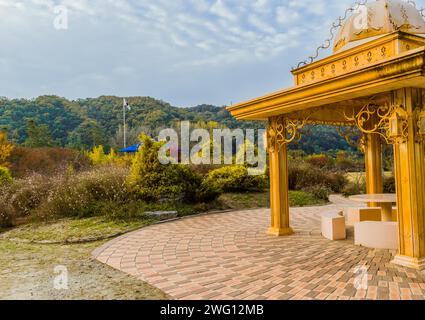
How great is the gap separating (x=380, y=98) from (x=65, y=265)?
540cm

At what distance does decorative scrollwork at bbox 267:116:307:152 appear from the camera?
5406 mm

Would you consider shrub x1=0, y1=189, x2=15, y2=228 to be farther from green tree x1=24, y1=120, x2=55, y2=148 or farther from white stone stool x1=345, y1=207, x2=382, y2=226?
green tree x1=24, y1=120, x2=55, y2=148

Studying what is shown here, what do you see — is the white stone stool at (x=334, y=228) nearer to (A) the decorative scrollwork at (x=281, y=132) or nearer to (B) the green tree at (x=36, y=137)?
(A) the decorative scrollwork at (x=281, y=132)

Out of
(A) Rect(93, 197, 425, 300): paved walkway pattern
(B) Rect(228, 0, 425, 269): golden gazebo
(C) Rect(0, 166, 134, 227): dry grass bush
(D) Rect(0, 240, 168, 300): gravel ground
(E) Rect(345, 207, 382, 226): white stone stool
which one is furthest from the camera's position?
(C) Rect(0, 166, 134, 227): dry grass bush

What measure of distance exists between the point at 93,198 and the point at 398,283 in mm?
7565

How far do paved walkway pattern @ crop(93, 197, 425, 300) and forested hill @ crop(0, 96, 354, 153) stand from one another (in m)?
18.5

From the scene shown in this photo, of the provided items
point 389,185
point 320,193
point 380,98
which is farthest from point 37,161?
point 389,185

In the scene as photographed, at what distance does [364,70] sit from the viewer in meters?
3.42

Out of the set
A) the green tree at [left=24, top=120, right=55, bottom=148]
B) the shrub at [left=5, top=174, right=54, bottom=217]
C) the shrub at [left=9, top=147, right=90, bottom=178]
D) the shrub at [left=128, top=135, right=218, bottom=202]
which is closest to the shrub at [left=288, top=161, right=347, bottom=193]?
the shrub at [left=128, top=135, right=218, bottom=202]

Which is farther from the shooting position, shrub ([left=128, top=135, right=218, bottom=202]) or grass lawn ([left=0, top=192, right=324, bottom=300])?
shrub ([left=128, top=135, right=218, bottom=202])

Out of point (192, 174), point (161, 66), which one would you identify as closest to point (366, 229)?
point (192, 174)

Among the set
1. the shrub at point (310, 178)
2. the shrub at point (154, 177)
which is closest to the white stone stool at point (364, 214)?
the shrub at point (154, 177)

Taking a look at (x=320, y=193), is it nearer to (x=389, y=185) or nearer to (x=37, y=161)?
(x=389, y=185)

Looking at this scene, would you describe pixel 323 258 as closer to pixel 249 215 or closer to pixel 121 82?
pixel 249 215
